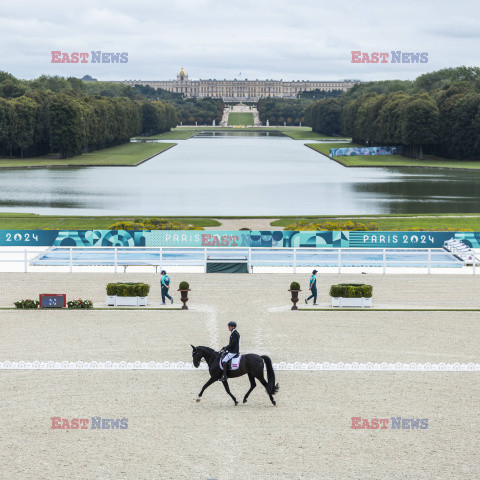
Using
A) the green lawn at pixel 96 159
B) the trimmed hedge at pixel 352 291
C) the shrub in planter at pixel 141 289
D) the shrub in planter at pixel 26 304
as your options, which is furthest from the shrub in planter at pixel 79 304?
the green lawn at pixel 96 159

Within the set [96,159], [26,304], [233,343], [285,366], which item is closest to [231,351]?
[233,343]

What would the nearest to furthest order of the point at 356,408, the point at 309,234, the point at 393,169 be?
the point at 356,408 < the point at 309,234 < the point at 393,169

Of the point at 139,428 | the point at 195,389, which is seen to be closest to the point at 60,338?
the point at 195,389

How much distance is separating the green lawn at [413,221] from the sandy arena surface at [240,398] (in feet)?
69.9

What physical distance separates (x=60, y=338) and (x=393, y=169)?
94.2 meters

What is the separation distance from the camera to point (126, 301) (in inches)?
1260

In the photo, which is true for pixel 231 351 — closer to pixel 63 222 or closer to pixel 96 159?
pixel 63 222

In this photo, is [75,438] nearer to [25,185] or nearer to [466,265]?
[466,265]

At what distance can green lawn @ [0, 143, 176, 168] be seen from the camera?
384ft

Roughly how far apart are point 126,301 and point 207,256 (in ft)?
32.8

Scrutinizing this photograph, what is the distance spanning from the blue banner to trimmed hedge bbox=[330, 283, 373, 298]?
12804 millimetres

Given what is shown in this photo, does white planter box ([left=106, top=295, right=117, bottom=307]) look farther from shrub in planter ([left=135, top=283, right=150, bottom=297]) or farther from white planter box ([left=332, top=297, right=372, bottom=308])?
white planter box ([left=332, top=297, right=372, bottom=308])

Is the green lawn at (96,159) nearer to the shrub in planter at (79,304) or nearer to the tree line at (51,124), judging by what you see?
the tree line at (51,124)

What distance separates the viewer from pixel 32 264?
41625 mm
